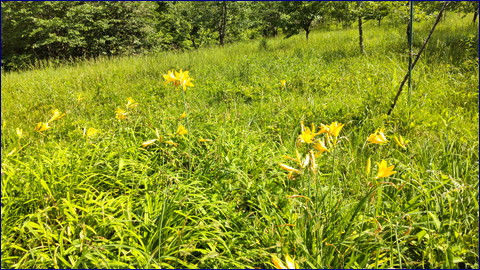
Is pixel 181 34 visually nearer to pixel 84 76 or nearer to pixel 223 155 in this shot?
pixel 84 76

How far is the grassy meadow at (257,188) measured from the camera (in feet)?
3.72

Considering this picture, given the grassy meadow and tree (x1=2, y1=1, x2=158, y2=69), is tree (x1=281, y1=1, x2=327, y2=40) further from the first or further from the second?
tree (x1=2, y1=1, x2=158, y2=69)

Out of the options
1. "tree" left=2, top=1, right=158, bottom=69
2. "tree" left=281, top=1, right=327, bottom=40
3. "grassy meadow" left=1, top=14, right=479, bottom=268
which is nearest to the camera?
"grassy meadow" left=1, top=14, right=479, bottom=268

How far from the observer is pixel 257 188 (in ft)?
4.85

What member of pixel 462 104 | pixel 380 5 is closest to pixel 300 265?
pixel 462 104

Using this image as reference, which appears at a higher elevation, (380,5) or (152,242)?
(380,5)

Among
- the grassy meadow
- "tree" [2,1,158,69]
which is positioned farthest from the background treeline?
the grassy meadow

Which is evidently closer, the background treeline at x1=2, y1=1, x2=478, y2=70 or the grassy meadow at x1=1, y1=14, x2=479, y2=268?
the grassy meadow at x1=1, y1=14, x2=479, y2=268

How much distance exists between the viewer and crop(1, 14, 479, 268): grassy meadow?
44.7 inches

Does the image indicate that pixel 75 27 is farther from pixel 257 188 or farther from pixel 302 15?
pixel 257 188

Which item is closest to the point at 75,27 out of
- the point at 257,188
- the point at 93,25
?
the point at 93,25

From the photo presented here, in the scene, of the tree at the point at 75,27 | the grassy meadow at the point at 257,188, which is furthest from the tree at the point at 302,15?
the tree at the point at 75,27

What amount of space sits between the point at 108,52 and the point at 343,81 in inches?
444

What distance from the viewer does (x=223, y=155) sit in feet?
5.72
